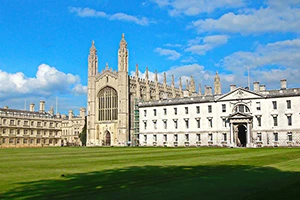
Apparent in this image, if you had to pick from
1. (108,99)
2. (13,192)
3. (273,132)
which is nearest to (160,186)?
(13,192)

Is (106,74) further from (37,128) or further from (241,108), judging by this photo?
(241,108)

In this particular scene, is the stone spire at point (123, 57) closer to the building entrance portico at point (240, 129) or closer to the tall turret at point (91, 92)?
the tall turret at point (91, 92)

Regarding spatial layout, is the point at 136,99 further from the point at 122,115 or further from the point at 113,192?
the point at 113,192

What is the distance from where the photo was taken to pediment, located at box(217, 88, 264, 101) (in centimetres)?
5939

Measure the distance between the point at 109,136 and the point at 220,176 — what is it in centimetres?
6600

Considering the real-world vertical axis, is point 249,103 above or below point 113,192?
above

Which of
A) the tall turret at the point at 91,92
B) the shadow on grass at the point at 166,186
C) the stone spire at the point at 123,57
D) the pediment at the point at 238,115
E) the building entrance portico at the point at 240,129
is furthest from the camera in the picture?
the tall turret at the point at 91,92

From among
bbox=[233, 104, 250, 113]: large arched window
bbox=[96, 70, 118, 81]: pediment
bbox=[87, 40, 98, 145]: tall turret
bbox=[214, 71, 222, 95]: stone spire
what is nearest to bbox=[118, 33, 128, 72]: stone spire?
bbox=[96, 70, 118, 81]: pediment

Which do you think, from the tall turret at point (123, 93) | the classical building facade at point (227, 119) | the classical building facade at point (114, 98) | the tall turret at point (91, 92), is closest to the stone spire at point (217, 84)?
the classical building facade at point (227, 119)

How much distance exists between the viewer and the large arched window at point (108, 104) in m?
80.2

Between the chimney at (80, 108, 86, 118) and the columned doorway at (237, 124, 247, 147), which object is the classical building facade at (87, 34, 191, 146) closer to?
the chimney at (80, 108, 86, 118)

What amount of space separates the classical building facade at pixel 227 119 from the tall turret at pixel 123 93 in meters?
4.34

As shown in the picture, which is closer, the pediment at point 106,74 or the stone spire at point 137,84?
the stone spire at point 137,84

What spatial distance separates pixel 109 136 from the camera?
265 ft
